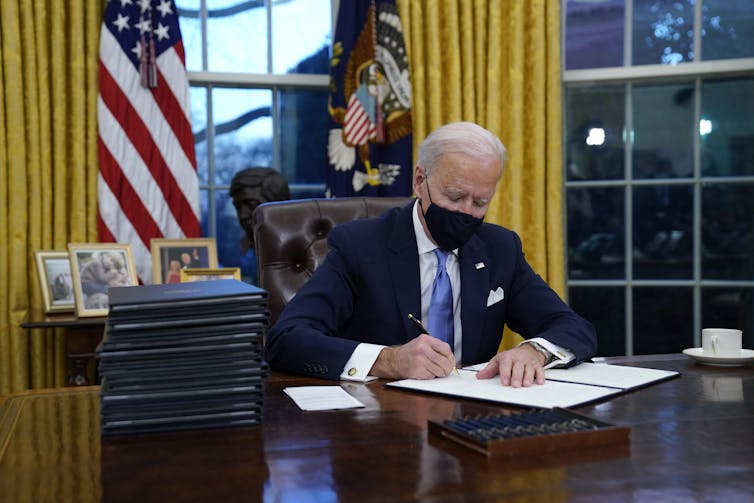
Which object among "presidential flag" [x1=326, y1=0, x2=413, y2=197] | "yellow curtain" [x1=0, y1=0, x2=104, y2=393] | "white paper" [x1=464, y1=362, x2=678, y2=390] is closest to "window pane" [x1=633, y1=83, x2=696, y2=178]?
"presidential flag" [x1=326, y1=0, x2=413, y2=197]

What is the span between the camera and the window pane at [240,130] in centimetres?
368

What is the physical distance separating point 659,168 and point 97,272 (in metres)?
2.61

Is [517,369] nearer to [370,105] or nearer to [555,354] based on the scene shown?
[555,354]

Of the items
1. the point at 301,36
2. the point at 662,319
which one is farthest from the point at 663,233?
the point at 301,36

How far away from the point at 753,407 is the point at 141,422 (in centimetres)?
92

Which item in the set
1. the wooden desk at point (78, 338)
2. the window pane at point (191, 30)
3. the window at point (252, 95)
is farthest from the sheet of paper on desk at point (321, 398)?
the window pane at point (191, 30)

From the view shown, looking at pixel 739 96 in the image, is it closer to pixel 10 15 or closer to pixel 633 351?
pixel 633 351

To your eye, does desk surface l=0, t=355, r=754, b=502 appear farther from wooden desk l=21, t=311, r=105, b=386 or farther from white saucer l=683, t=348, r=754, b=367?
wooden desk l=21, t=311, r=105, b=386

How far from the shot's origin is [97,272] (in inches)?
117

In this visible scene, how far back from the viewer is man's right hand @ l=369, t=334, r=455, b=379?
4.73 feet

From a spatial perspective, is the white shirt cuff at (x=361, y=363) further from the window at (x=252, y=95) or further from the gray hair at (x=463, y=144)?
the window at (x=252, y=95)

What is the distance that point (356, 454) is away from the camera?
0.93m

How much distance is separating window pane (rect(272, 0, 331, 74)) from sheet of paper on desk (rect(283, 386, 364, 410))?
2.61m

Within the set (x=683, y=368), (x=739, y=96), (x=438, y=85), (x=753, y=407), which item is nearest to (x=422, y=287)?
(x=683, y=368)
